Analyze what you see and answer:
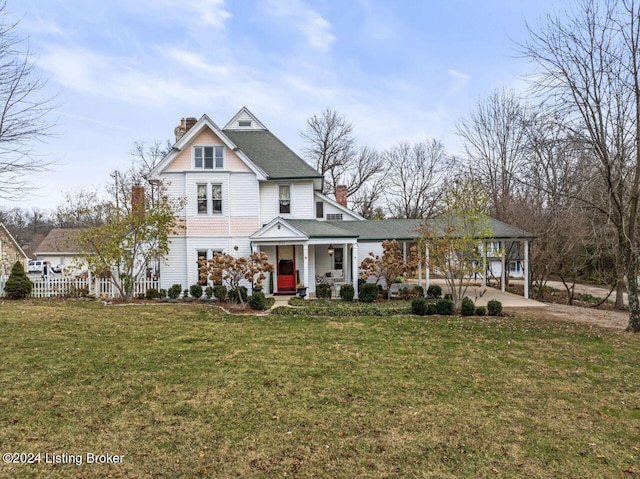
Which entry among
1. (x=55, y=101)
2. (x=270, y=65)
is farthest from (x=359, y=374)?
(x=270, y=65)

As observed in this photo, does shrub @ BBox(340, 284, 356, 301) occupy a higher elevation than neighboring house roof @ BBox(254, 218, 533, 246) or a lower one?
lower

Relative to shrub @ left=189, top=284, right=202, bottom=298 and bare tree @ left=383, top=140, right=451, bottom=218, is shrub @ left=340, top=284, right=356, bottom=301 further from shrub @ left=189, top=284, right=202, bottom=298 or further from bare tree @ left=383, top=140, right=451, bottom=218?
bare tree @ left=383, top=140, right=451, bottom=218

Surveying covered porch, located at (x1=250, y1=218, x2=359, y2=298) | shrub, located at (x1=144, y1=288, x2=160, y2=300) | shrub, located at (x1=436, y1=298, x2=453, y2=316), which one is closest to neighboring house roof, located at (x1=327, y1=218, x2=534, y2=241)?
covered porch, located at (x1=250, y1=218, x2=359, y2=298)

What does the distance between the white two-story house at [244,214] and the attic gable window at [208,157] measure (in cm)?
5

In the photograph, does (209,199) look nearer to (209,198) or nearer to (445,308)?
(209,198)

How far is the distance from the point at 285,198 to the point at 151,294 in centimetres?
785

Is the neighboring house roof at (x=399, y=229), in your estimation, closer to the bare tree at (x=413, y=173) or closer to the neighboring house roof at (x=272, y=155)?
the neighboring house roof at (x=272, y=155)

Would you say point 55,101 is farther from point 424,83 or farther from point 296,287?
point 424,83

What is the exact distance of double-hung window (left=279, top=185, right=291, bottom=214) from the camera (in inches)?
745

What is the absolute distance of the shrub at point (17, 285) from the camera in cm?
1628

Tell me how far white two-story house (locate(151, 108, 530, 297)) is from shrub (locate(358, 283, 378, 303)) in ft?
3.08

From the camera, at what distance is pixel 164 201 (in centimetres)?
1677

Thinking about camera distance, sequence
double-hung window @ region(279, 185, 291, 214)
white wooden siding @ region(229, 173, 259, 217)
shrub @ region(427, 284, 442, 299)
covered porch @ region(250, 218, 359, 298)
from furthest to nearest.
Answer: double-hung window @ region(279, 185, 291, 214), white wooden siding @ region(229, 173, 259, 217), shrub @ region(427, 284, 442, 299), covered porch @ region(250, 218, 359, 298)

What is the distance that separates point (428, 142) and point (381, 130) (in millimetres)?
7365
